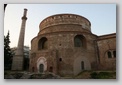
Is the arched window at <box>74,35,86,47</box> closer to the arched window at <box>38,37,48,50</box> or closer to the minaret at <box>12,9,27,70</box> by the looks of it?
the arched window at <box>38,37,48,50</box>

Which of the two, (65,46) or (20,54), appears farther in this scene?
(20,54)

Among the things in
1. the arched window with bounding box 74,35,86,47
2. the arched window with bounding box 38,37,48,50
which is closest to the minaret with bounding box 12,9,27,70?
the arched window with bounding box 38,37,48,50

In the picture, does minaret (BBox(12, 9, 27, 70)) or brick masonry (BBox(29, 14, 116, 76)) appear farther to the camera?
brick masonry (BBox(29, 14, 116, 76))

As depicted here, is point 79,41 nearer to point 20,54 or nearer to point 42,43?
point 42,43

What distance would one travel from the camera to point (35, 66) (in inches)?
279

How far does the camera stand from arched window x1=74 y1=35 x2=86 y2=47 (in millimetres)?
7184

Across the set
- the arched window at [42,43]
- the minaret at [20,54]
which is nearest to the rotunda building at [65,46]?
the arched window at [42,43]

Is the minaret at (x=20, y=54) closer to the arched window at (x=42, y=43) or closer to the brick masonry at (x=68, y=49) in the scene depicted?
the brick masonry at (x=68, y=49)

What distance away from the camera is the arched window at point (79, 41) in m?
7.18

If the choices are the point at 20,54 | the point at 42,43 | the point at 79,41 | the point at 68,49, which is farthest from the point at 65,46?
the point at 20,54

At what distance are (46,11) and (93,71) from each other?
101 inches

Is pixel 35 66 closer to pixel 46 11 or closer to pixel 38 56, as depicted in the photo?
pixel 38 56

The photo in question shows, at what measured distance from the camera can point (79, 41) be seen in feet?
24.0

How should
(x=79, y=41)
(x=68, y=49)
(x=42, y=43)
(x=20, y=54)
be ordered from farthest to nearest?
(x=20, y=54) < (x=42, y=43) < (x=79, y=41) < (x=68, y=49)
